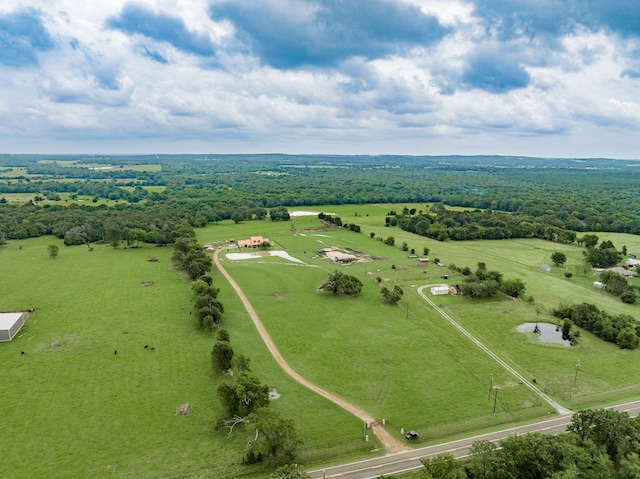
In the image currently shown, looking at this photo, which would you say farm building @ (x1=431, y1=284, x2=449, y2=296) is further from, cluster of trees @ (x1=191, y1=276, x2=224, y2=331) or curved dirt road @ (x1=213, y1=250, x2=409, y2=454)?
cluster of trees @ (x1=191, y1=276, x2=224, y2=331)

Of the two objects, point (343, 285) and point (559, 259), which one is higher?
point (559, 259)

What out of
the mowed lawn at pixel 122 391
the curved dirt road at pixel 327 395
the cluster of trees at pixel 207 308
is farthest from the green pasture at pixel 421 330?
the cluster of trees at pixel 207 308

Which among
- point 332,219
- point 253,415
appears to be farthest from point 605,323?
point 332,219

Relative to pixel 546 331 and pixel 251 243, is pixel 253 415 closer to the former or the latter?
pixel 546 331

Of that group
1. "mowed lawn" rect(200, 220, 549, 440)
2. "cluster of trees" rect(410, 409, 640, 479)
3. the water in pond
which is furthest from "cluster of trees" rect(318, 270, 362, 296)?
"cluster of trees" rect(410, 409, 640, 479)

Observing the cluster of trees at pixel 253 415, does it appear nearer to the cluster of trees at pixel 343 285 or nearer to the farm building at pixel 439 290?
the cluster of trees at pixel 343 285

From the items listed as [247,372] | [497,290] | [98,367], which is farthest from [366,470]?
[497,290]

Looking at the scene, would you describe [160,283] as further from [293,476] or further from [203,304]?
[293,476]
